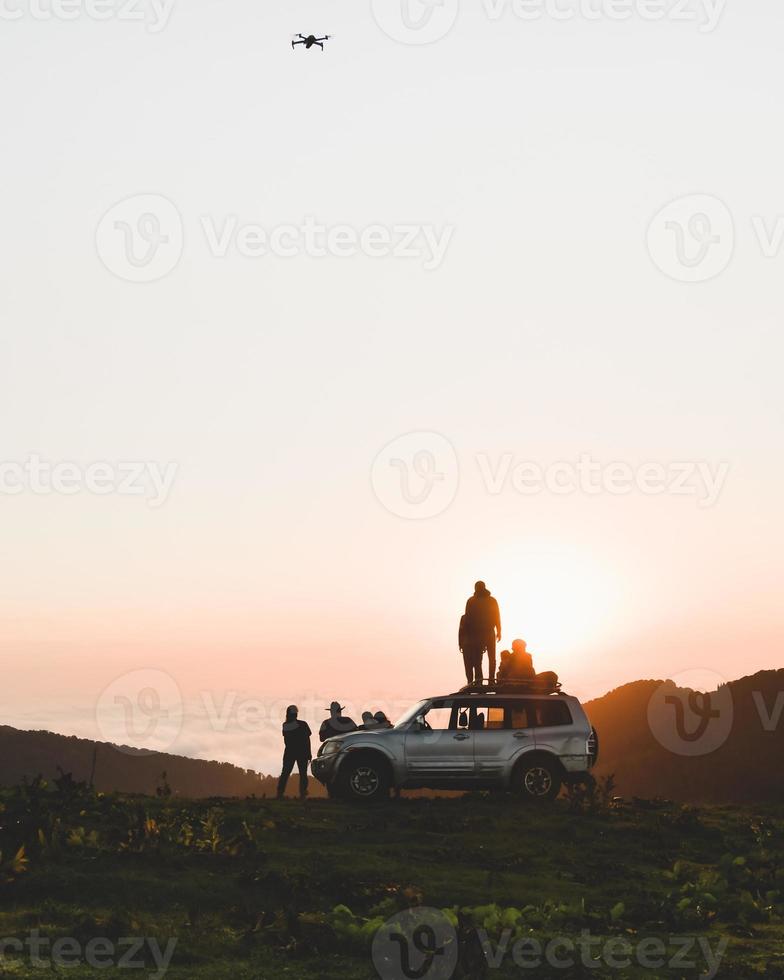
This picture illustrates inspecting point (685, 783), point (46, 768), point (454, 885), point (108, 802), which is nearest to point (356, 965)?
point (454, 885)

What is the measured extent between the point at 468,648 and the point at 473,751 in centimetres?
343

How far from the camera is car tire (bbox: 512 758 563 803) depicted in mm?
24875

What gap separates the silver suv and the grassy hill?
0.45 m

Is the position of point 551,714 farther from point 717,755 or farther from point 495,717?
point 717,755

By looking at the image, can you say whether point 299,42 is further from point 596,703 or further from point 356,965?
point 596,703

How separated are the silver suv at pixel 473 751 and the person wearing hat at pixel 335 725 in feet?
4.01

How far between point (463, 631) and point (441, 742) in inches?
143

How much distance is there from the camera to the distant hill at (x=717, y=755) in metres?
72.8

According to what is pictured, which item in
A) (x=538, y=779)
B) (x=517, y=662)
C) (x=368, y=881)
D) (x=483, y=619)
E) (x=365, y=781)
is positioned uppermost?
(x=483, y=619)

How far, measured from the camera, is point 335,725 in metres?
26.4

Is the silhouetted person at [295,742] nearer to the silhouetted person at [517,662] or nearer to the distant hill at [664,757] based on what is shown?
the silhouetted person at [517,662]

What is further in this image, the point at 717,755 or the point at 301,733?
the point at 717,755

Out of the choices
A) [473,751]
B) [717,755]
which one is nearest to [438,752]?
[473,751]

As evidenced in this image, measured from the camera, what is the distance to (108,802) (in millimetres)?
22594
